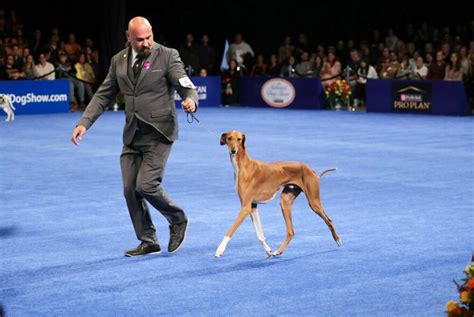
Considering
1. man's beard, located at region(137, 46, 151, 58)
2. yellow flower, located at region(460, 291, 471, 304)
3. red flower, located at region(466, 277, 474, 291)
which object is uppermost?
man's beard, located at region(137, 46, 151, 58)

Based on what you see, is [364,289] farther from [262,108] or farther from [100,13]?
[100,13]

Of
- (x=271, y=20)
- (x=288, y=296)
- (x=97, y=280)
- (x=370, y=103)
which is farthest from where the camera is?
(x=271, y=20)

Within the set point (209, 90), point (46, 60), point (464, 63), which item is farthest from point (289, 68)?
point (46, 60)

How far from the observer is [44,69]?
84.1 feet

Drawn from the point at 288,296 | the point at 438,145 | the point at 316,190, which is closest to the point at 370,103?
the point at 438,145

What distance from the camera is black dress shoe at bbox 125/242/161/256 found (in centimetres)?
838

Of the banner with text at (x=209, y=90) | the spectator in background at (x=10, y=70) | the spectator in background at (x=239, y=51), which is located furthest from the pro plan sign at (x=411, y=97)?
the spectator in background at (x=10, y=70)

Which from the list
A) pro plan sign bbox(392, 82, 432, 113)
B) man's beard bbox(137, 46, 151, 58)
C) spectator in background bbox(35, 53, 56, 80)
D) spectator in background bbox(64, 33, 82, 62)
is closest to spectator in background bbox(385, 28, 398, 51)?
pro plan sign bbox(392, 82, 432, 113)

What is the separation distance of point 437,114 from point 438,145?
670 centimetres

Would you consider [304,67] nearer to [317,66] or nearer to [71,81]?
[317,66]

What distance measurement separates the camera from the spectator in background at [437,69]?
963 inches

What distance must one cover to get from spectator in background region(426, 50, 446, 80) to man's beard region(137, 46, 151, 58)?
17.3 m

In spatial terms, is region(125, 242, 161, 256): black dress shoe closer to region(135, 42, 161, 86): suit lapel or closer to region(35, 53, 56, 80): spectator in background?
region(135, 42, 161, 86): suit lapel

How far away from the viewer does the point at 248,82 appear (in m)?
27.8
